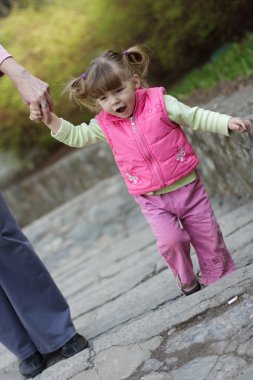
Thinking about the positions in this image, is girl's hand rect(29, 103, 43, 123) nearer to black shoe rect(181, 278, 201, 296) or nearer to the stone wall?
black shoe rect(181, 278, 201, 296)

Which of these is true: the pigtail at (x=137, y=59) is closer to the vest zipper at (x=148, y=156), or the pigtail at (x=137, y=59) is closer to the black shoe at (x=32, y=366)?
the vest zipper at (x=148, y=156)

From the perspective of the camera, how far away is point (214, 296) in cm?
205

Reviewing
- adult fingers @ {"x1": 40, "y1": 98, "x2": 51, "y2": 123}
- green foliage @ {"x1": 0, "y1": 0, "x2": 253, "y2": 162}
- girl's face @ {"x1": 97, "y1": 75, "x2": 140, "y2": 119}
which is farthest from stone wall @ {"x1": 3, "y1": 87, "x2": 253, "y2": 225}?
adult fingers @ {"x1": 40, "y1": 98, "x2": 51, "y2": 123}

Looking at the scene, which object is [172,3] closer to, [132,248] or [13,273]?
[132,248]

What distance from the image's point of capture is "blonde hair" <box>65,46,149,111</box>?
2.26 metres

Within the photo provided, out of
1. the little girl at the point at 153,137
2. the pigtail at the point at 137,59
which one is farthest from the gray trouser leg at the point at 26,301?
the pigtail at the point at 137,59

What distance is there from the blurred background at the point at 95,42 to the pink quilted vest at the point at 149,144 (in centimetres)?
345

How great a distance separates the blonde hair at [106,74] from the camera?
226 centimetres

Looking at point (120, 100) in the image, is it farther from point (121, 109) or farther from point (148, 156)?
point (148, 156)

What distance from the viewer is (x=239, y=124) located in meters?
2.22

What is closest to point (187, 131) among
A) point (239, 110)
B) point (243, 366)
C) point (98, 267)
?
point (239, 110)

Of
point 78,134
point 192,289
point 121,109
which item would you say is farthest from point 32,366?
point 121,109

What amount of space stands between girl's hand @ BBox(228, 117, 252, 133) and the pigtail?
1.39 ft

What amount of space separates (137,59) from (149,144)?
380mm
